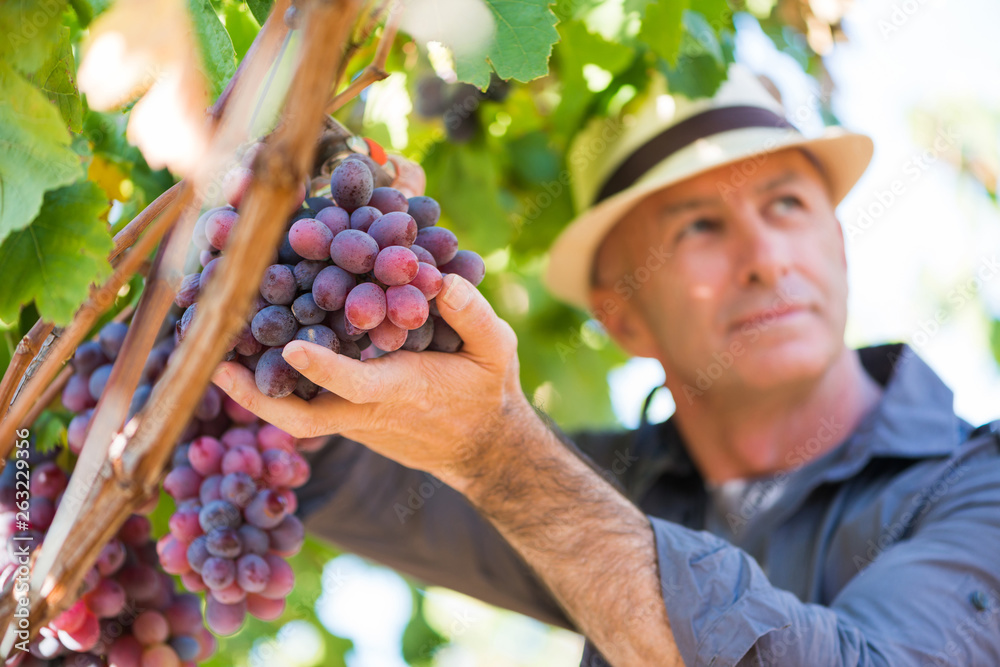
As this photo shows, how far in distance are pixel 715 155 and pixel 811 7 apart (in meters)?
0.65

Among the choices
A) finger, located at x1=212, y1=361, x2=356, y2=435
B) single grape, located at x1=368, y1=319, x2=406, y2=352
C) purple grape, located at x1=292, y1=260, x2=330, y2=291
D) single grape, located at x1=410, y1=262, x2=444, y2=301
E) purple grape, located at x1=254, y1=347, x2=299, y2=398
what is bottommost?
finger, located at x1=212, y1=361, x2=356, y2=435

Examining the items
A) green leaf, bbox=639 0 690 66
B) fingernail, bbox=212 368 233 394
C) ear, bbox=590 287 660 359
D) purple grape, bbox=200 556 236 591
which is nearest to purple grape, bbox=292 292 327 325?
fingernail, bbox=212 368 233 394

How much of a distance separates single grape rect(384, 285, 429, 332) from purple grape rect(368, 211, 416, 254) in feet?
0.17

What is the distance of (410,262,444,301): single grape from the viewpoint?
863 mm

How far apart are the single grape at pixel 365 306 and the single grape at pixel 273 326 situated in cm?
8

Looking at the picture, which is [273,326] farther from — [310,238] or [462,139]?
[462,139]

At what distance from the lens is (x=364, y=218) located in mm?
872

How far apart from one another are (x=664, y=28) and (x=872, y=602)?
1.17 meters

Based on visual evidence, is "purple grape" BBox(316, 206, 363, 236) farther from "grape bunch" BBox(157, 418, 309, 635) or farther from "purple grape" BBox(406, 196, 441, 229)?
"grape bunch" BBox(157, 418, 309, 635)

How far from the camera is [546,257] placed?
8.68 feet

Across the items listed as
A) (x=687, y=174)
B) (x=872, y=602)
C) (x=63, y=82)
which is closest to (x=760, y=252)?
(x=687, y=174)

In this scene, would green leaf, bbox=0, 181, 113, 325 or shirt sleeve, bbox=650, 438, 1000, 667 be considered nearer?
green leaf, bbox=0, 181, 113, 325

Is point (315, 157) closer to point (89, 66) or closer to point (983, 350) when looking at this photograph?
point (89, 66)

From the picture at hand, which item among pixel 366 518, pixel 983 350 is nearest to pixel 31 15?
pixel 366 518
